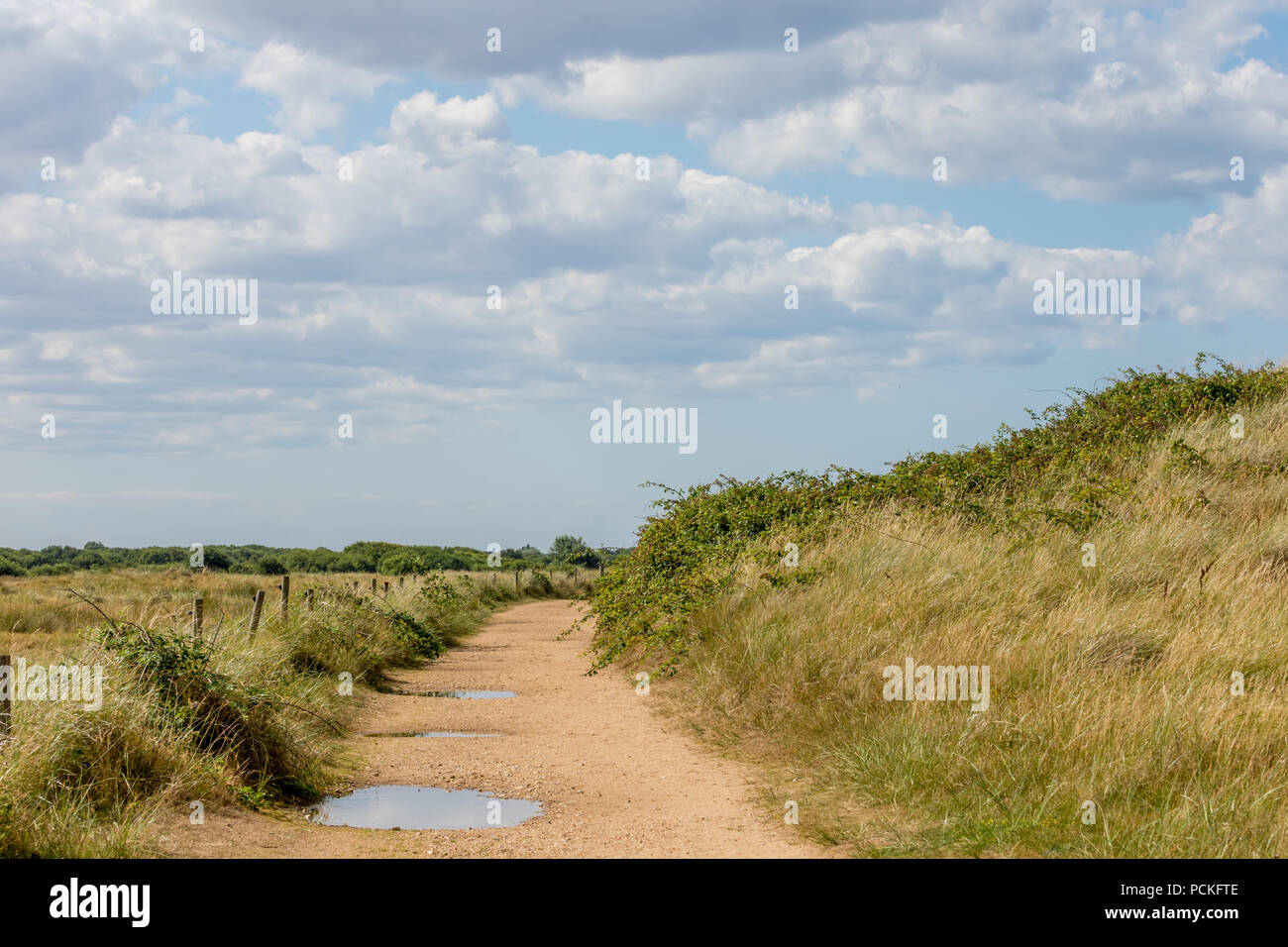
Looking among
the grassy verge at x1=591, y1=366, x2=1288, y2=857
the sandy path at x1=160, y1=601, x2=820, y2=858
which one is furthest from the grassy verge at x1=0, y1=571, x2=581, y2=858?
the grassy verge at x1=591, y1=366, x2=1288, y2=857

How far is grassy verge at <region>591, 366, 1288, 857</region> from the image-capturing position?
5867 mm

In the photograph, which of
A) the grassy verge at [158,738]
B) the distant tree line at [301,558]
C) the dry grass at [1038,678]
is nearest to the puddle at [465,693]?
the grassy verge at [158,738]

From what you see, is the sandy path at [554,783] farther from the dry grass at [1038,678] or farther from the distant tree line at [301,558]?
the distant tree line at [301,558]

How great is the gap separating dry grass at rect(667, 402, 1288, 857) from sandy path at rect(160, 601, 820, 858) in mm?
472

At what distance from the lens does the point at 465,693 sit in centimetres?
1410

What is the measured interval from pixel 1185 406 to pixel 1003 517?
6.36m

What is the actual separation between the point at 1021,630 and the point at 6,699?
7651 mm

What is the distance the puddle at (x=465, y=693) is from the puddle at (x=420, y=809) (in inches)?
215

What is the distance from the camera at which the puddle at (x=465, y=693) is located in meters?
13.7

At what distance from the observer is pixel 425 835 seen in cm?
654

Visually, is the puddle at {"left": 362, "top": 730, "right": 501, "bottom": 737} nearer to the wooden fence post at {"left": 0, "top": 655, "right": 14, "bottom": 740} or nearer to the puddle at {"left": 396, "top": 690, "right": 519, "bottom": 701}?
the puddle at {"left": 396, "top": 690, "right": 519, "bottom": 701}

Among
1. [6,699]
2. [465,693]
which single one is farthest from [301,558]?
[6,699]

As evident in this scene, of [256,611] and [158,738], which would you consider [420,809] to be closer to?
[158,738]
